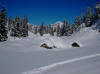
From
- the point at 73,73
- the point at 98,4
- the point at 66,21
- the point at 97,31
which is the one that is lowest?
the point at 73,73

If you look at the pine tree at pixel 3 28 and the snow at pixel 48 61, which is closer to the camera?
the snow at pixel 48 61

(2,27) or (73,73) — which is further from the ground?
(2,27)

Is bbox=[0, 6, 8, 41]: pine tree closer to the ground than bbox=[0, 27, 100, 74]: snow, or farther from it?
farther from it

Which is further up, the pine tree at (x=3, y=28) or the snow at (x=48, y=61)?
the pine tree at (x=3, y=28)

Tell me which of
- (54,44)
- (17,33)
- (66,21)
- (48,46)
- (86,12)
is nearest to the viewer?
(48,46)

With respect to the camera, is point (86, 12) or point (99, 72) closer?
point (99, 72)

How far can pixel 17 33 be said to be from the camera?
35.0 meters

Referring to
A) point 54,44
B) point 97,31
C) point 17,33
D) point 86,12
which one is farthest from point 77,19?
point 54,44

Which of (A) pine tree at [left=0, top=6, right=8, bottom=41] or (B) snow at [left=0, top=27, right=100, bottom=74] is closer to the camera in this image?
(B) snow at [left=0, top=27, right=100, bottom=74]

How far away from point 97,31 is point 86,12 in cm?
3625

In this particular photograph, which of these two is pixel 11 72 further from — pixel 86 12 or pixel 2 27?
pixel 86 12

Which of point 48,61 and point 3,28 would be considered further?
point 3,28

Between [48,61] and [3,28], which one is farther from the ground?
[3,28]

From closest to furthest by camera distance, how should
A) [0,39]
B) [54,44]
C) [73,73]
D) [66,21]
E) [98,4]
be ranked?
[73,73], [54,44], [0,39], [98,4], [66,21]
